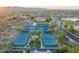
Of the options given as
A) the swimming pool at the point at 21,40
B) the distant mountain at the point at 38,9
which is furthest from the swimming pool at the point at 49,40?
the distant mountain at the point at 38,9

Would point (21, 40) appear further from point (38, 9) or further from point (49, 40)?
point (38, 9)

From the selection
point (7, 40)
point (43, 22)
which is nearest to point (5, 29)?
point (7, 40)

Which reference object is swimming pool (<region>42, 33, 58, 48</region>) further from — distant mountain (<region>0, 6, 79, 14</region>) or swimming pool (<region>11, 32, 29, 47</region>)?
distant mountain (<region>0, 6, 79, 14</region>)

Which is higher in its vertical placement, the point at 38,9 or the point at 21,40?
the point at 38,9

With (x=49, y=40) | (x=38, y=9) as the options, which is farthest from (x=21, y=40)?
(x=38, y=9)

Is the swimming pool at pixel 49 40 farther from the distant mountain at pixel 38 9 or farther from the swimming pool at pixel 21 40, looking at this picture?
the distant mountain at pixel 38 9

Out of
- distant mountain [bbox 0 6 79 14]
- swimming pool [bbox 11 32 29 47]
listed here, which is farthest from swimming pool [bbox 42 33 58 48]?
distant mountain [bbox 0 6 79 14]

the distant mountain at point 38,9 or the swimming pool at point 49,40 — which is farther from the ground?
the distant mountain at point 38,9
